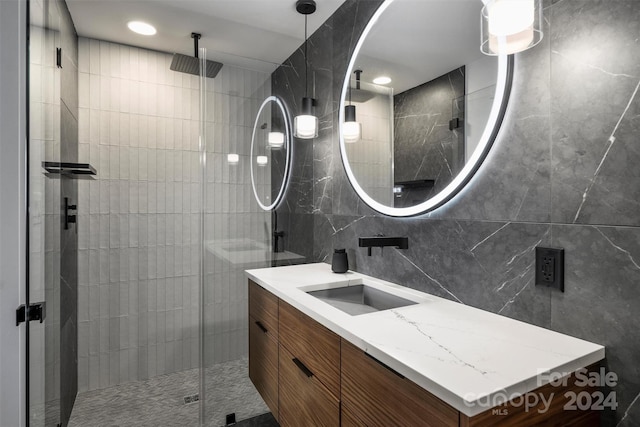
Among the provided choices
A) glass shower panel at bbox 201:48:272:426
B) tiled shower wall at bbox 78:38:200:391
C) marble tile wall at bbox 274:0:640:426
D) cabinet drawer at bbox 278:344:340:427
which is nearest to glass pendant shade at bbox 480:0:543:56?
marble tile wall at bbox 274:0:640:426

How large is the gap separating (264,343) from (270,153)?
1199 mm

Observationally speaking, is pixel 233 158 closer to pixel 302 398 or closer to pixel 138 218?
pixel 138 218

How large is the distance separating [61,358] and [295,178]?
171cm

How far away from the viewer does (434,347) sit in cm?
92

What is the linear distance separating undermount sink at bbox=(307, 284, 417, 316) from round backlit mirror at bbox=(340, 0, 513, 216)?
16.7 inches

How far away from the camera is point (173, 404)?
2.37 meters

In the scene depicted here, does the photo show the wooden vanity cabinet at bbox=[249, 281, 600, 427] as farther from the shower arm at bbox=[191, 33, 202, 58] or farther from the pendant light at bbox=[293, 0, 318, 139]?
the shower arm at bbox=[191, 33, 202, 58]

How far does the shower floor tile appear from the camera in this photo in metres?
2.13

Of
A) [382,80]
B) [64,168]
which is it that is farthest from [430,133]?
[64,168]

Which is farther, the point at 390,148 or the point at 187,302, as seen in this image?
the point at 187,302

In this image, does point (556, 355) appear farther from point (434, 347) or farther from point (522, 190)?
point (522, 190)

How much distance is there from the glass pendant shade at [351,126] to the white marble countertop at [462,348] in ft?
3.46

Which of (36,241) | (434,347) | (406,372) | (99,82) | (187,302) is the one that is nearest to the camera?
(406,372)

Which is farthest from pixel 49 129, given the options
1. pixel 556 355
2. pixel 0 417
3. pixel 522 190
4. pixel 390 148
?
pixel 556 355
